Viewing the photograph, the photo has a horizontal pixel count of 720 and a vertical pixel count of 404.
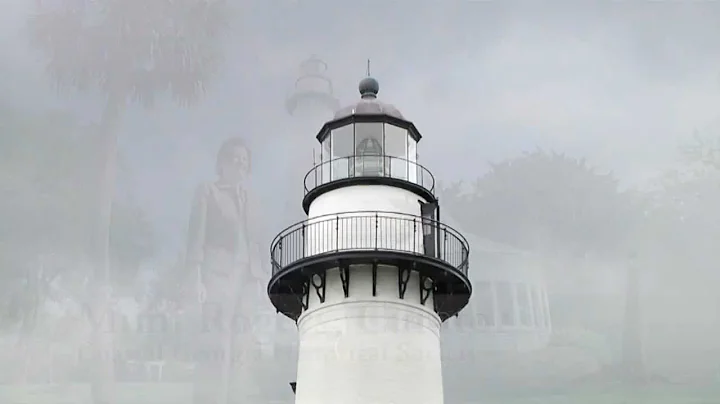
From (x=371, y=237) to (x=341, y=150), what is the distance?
250 centimetres

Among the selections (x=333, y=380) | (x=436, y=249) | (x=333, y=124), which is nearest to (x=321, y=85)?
(x=333, y=124)

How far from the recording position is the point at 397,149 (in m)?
23.6

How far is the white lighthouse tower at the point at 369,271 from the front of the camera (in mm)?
21203

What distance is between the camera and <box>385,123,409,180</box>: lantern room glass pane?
2320 centimetres

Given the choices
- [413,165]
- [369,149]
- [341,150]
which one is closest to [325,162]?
[341,150]
